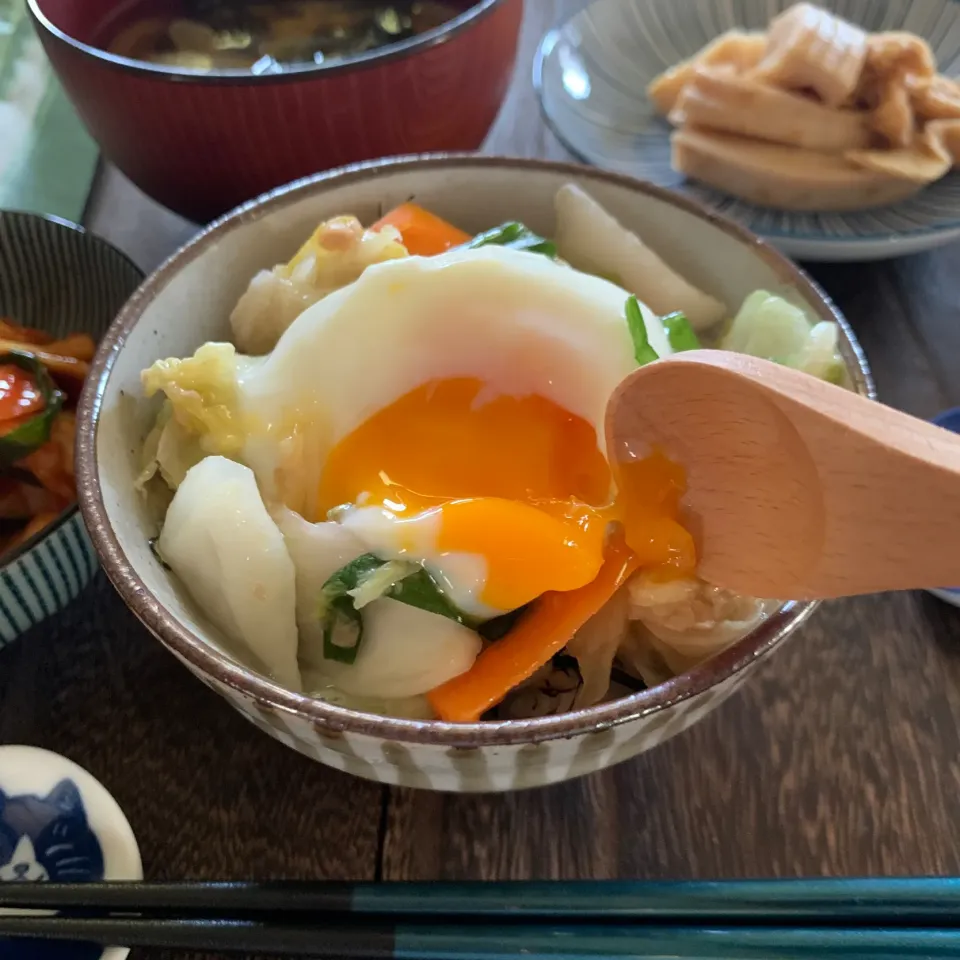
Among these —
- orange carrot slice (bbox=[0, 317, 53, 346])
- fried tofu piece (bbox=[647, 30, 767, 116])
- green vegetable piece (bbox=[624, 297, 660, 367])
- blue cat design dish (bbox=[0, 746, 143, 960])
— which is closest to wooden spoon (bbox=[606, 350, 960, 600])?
green vegetable piece (bbox=[624, 297, 660, 367])

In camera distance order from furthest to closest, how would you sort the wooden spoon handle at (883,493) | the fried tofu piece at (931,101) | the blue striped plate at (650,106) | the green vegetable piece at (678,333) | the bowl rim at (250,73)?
the fried tofu piece at (931,101) < the blue striped plate at (650,106) < the bowl rim at (250,73) < the green vegetable piece at (678,333) < the wooden spoon handle at (883,493)

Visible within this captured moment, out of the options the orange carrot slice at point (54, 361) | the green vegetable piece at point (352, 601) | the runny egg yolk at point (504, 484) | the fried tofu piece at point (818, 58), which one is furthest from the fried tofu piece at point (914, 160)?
the orange carrot slice at point (54, 361)

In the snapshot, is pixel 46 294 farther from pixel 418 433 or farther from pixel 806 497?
pixel 806 497

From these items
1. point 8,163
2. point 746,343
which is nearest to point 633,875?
point 746,343

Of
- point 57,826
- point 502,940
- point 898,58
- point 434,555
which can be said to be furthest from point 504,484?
point 898,58

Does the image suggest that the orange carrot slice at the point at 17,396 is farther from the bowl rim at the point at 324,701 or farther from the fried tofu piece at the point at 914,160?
the fried tofu piece at the point at 914,160

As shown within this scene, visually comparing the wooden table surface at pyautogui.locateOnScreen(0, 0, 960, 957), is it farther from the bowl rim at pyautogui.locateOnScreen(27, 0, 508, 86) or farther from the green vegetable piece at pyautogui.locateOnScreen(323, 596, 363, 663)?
the bowl rim at pyautogui.locateOnScreen(27, 0, 508, 86)
